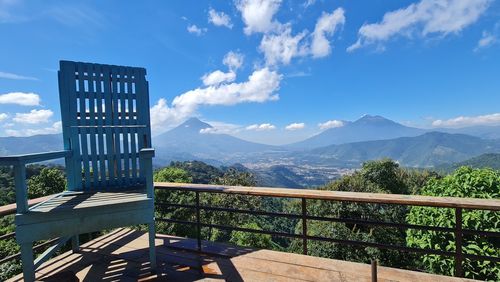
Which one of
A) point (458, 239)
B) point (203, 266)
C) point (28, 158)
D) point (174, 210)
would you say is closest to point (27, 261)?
point (28, 158)

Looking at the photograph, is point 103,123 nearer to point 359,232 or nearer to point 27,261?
point 27,261

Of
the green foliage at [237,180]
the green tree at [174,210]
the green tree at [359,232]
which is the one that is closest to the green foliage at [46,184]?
the green tree at [174,210]

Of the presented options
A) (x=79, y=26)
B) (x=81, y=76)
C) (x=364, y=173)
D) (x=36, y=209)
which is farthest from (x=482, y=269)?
(x=364, y=173)

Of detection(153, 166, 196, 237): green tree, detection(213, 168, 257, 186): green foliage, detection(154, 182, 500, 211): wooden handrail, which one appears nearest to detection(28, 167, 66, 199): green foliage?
detection(153, 166, 196, 237): green tree

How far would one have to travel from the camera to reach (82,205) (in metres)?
1.67

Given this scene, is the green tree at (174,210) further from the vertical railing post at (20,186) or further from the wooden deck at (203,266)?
the vertical railing post at (20,186)

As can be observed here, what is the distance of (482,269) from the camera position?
239 centimetres

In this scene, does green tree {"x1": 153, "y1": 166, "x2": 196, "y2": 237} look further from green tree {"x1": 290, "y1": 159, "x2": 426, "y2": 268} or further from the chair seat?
the chair seat

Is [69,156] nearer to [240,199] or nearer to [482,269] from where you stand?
[482,269]

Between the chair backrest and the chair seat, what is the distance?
0.31m

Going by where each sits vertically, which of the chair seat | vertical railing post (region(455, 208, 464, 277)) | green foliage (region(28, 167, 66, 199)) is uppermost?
the chair seat

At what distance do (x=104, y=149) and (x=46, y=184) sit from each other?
12893 millimetres

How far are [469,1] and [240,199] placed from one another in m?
12.6

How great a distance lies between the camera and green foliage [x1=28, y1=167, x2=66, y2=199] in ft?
38.0
